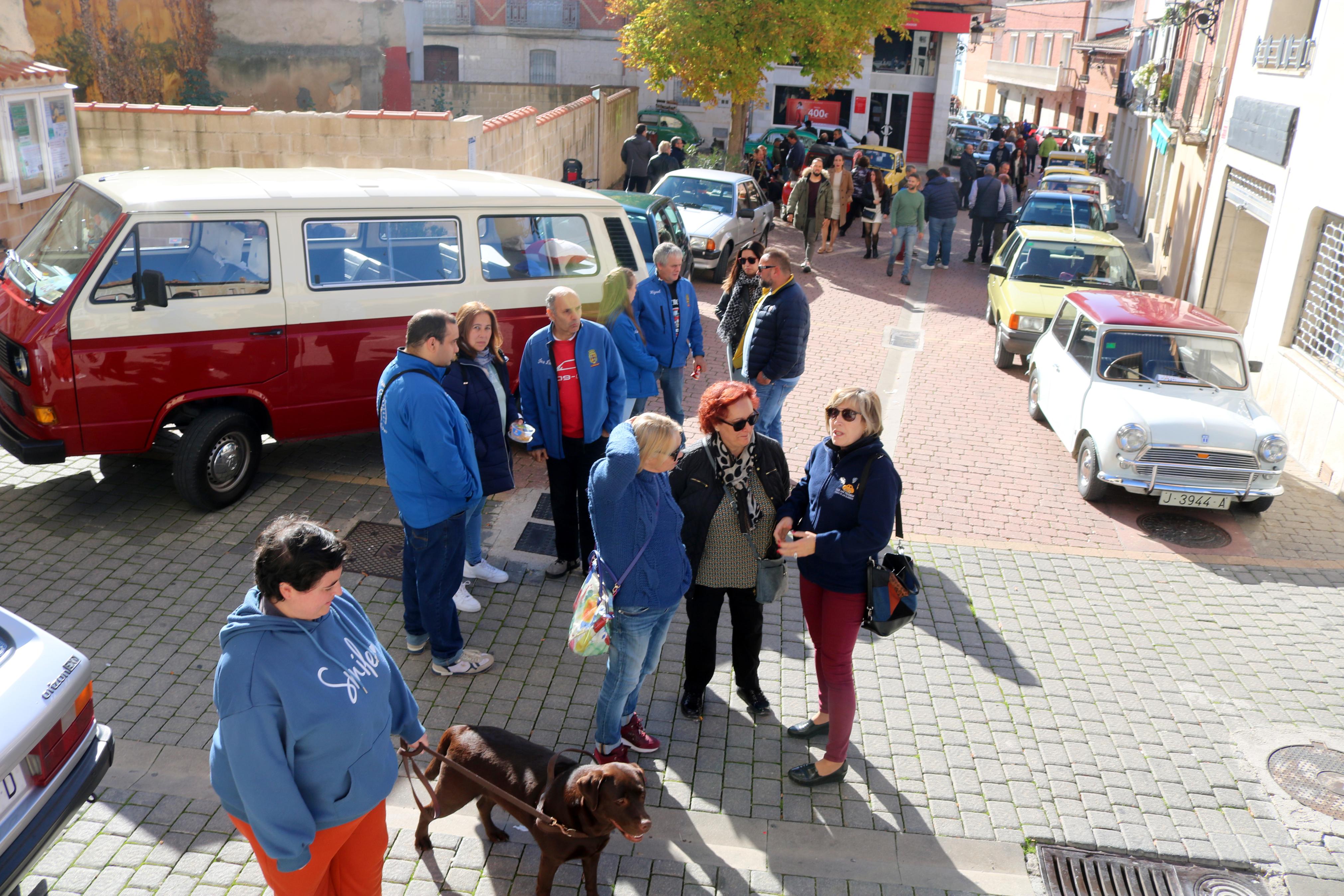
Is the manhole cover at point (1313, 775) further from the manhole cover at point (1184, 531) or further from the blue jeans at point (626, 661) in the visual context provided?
the blue jeans at point (626, 661)

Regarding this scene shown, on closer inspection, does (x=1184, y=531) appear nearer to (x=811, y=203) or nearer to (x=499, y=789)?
(x=499, y=789)

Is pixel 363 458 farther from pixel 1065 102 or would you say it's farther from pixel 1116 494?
pixel 1065 102

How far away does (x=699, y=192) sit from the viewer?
55.7ft

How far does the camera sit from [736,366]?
823 centimetres

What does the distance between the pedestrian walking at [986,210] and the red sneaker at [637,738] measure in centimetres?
1561

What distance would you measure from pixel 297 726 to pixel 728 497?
231 centimetres

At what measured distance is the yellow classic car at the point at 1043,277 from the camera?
1229 cm

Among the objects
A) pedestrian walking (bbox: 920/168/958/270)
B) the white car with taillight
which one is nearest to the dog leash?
the white car with taillight

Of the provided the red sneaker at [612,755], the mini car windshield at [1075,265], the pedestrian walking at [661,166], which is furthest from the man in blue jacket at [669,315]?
the pedestrian walking at [661,166]

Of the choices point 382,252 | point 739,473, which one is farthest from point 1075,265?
point 739,473

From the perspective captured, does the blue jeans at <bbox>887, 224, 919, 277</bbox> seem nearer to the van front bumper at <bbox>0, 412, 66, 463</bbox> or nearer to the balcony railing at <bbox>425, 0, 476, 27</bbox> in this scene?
the van front bumper at <bbox>0, 412, 66, 463</bbox>

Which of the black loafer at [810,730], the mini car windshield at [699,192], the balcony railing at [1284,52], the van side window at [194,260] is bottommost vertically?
the black loafer at [810,730]

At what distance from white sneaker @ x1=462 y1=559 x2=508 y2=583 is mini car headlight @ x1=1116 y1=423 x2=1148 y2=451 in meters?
5.10

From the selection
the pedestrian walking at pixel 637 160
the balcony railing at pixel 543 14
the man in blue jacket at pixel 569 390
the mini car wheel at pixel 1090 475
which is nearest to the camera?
the man in blue jacket at pixel 569 390
